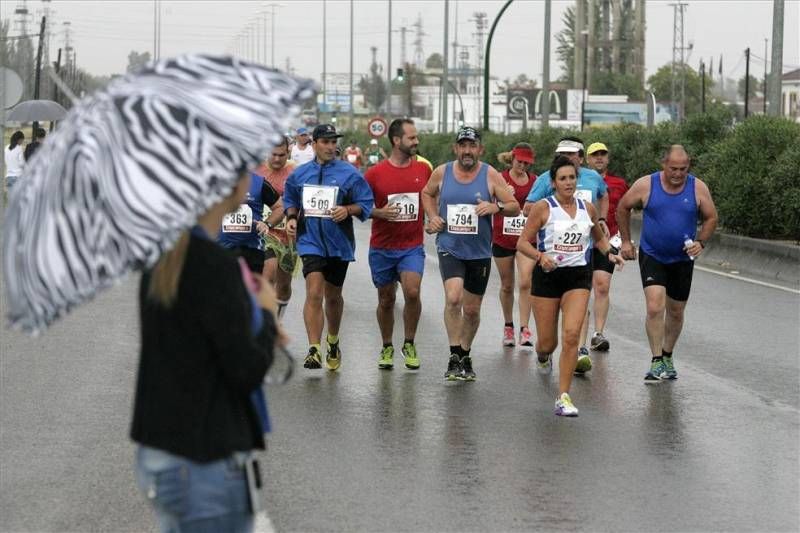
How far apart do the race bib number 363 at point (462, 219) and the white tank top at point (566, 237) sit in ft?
4.09

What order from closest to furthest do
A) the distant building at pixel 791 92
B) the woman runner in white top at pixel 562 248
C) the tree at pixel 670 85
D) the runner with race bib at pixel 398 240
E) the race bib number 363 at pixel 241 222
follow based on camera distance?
the woman runner in white top at pixel 562 248 → the runner with race bib at pixel 398 240 → the race bib number 363 at pixel 241 222 → the distant building at pixel 791 92 → the tree at pixel 670 85

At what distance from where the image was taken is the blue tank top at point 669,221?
39.4 feet

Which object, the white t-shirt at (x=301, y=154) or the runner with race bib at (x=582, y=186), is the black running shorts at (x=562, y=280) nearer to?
the runner with race bib at (x=582, y=186)

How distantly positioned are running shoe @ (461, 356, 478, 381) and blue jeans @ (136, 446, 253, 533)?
7881 millimetres

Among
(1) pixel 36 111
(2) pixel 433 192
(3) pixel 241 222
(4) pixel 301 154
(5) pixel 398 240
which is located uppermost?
(1) pixel 36 111

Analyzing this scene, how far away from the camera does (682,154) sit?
12.0 meters

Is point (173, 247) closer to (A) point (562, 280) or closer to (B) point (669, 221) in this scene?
(A) point (562, 280)

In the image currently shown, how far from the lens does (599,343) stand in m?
13.7

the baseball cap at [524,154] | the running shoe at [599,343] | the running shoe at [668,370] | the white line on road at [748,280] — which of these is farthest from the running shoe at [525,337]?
the white line on road at [748,280]

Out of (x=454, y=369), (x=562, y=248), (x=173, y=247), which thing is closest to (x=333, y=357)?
(x=454, y=369)

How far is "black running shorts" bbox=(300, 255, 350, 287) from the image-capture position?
1227cm

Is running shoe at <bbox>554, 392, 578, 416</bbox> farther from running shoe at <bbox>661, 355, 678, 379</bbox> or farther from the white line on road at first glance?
the white line on road

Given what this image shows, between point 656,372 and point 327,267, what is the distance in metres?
2.63

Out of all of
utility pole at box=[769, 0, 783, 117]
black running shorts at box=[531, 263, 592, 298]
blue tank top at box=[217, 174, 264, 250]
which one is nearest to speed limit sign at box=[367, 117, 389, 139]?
utility pole at box=[769, 0, 783, 117]
